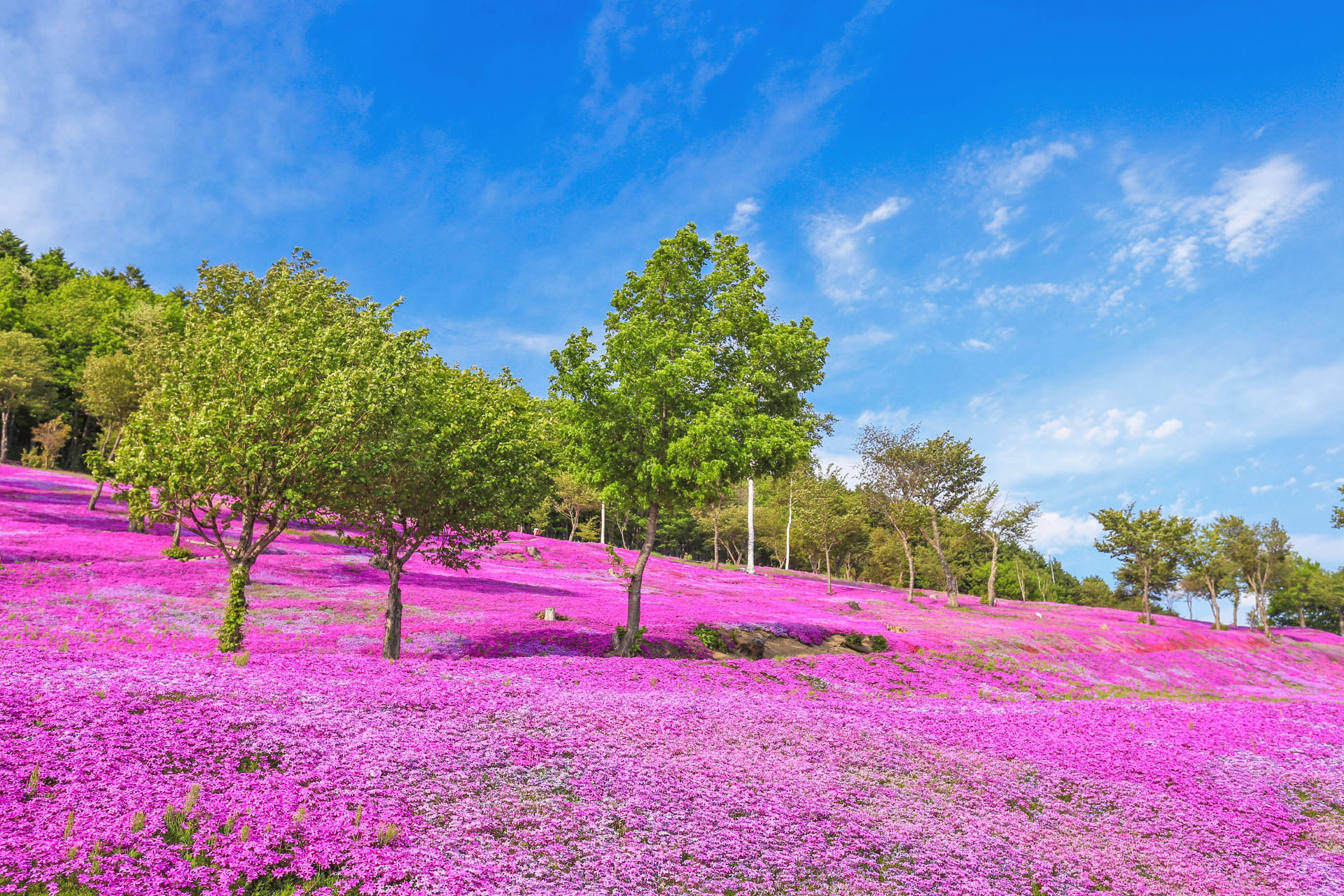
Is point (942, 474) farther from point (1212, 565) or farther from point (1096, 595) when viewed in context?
point (1096, 595)

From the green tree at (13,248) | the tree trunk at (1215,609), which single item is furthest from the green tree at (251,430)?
the green tree at (13,248)

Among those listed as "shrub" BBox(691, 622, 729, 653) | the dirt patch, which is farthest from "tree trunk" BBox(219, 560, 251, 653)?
"shrub" BBox(691, 622, 729, 653)

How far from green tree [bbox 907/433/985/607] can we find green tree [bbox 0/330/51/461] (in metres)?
97.5

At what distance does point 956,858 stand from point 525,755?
657 cm

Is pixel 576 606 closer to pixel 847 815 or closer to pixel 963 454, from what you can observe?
pixel 847 815

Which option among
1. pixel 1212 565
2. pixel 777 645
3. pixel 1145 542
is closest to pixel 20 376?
pixel 777 645

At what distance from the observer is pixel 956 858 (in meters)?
8.98

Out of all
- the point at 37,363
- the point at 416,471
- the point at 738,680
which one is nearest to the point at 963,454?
the point at 738,680

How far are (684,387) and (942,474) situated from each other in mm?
53085

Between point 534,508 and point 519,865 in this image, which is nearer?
point 519,865

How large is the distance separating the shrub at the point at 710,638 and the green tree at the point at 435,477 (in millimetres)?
9889

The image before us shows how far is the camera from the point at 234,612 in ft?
60.7

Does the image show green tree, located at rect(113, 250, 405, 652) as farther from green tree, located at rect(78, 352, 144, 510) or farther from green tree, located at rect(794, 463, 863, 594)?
green tree, located at rect(794, 463, 863, 594)

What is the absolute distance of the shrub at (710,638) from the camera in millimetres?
27344
